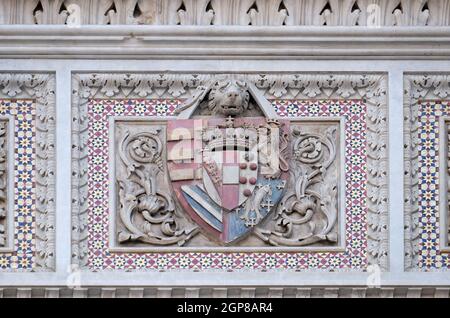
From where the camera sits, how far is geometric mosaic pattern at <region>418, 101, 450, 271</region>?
1644 centimetres

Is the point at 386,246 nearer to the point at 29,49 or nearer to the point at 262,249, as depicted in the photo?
the point at 262,249

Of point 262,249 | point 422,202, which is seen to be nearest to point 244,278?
point 262,249

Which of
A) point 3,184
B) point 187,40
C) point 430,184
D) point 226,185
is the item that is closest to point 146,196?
point 226,185

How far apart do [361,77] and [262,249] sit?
5.31 feet

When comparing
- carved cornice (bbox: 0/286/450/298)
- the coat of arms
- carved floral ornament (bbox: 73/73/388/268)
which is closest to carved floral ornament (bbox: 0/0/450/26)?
carved floral ornament (bbox: 73/73/388/268)

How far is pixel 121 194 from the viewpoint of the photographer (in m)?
16.4

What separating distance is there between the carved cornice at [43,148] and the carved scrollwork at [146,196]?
56cm

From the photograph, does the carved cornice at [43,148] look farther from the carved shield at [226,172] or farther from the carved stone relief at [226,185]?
the carved shield at [226,172]

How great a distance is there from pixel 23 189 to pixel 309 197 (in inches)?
90.7

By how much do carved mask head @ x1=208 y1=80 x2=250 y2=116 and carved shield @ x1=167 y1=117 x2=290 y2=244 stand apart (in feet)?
0.32

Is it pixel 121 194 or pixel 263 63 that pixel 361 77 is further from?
pixel 121 194

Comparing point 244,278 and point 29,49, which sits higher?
point 29,49

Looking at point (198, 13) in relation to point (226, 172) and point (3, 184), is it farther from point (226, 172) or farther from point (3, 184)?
point (3, 184)
